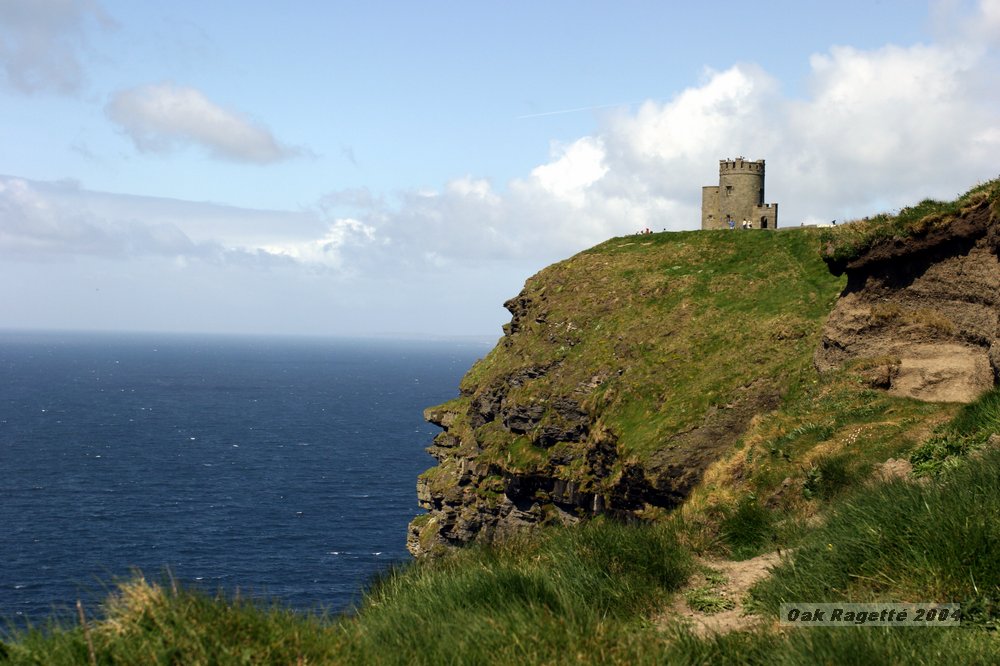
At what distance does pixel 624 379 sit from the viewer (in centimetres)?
4394

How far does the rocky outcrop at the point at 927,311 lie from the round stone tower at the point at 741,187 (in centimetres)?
3824

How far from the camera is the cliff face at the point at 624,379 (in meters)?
36.8

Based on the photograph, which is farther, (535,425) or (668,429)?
(535,425)

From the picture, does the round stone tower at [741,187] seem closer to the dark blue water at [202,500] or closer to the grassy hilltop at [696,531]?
the grassy hilltop at [696,531]

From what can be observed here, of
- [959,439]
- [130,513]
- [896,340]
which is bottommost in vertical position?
[130,513]

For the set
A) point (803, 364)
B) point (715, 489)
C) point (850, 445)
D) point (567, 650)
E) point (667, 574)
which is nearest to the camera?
point (567, 650)

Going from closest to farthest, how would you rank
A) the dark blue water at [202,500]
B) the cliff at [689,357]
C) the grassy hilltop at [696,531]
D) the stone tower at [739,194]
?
the grassy hilltop at [696,531]
the cliff at [689,357]
the dark blue water at [202,500]
the stone tower at [739,194]

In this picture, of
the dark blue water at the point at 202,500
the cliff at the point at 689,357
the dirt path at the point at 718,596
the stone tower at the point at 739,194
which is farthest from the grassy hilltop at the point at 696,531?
the stone tower at the point at 739,194

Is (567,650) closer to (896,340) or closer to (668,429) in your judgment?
(896,340)

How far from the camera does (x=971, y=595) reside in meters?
9.35

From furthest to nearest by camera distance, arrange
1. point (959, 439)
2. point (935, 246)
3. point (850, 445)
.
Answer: point (935, 246) < point (850, 445) < point (959, 439)

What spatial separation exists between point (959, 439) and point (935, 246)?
13.0 m

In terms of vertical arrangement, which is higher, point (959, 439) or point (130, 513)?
point (959, 439)

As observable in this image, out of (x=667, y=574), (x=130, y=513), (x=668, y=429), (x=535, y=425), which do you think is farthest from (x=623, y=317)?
(x=130, y=513)
